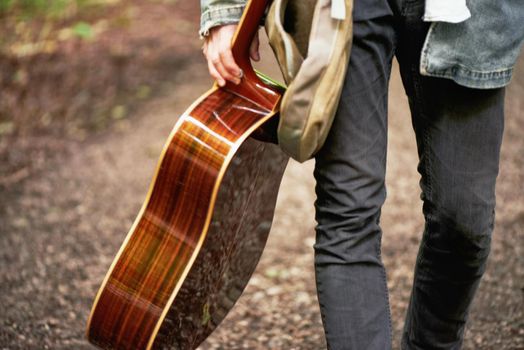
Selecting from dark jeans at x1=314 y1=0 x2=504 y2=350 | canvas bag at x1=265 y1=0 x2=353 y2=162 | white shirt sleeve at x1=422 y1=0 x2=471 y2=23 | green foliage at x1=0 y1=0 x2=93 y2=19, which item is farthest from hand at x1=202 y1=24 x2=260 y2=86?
green foliage at x1=0 y1=0 x2=93 y2=19

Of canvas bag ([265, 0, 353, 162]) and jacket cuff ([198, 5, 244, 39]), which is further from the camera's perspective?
jacket cuff ([198, 5, 244, 39])

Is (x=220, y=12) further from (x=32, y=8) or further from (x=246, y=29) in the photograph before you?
(x=32, y=8)

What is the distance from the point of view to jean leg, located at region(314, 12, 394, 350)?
1.88 m

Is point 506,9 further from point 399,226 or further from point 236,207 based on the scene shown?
point 399,226

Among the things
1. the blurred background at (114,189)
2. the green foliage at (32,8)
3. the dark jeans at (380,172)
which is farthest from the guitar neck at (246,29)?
the green foliage at (32,8)

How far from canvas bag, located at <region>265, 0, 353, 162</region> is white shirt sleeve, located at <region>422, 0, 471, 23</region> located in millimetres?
211

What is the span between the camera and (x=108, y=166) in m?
5.10

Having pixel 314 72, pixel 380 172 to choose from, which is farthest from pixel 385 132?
pixel 314 72

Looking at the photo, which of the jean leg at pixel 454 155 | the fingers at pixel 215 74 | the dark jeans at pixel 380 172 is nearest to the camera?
the dark jeans at pixel 380 172

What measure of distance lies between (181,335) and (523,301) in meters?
1.63

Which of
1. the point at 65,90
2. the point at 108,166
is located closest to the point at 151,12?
the point at 65,90

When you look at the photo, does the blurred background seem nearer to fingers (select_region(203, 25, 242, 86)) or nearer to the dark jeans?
the dark jeans

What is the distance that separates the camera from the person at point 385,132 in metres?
1.88

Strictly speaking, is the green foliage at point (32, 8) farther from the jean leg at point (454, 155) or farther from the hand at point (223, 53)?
the jean leg at point (454, 155)
